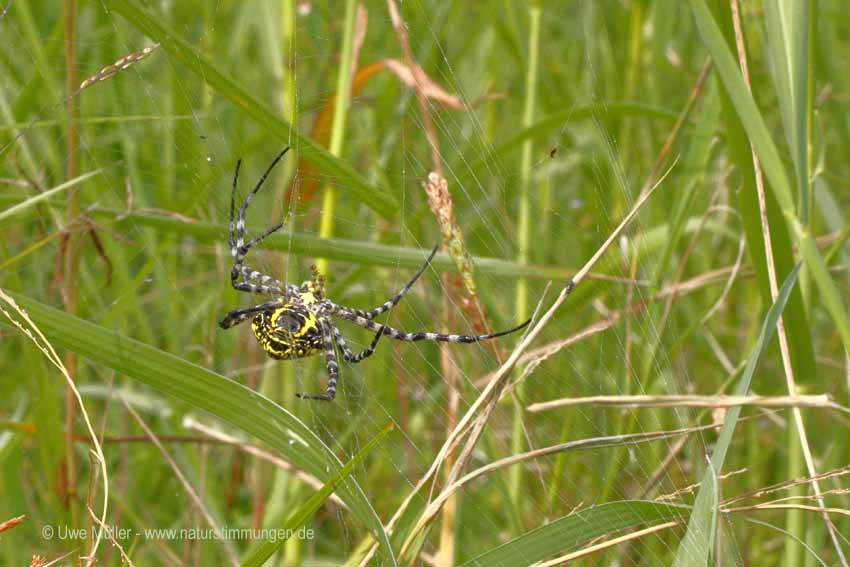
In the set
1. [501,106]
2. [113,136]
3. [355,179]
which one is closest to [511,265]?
[355,179]

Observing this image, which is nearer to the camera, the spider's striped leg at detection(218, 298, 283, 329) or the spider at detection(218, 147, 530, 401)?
the spider at detection(218, 147, 530, 401)

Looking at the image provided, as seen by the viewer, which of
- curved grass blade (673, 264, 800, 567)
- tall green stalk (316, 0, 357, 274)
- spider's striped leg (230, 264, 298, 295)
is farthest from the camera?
spider's striped leg (230, 264, 298, 295)

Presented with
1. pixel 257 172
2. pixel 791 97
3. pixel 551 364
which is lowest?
pixel 551 364

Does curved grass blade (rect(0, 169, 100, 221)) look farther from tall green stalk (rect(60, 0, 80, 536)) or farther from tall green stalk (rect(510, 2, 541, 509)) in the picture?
tall green stalk (rect(510, 2, 541, 509))

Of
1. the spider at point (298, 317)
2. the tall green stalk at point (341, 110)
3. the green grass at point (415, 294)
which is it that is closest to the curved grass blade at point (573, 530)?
the green grass at point (415, 294)

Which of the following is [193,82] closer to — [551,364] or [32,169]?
[32,169]

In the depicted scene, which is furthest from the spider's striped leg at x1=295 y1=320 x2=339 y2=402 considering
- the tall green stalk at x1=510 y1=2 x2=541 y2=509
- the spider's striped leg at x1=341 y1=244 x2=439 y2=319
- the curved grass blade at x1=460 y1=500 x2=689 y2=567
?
the curved grass blade at x1=460 y1=500 x2=689 y2=567

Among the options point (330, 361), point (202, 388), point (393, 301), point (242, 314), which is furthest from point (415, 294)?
point (202, 388)
